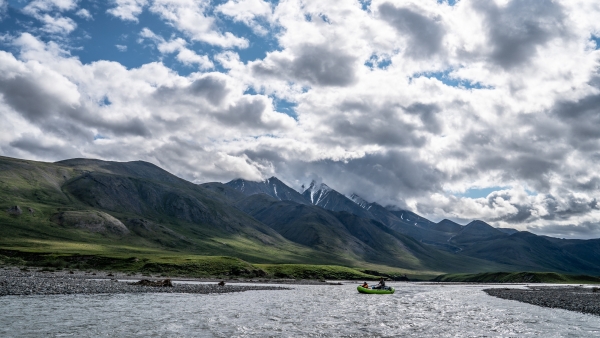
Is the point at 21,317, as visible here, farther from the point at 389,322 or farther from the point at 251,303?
the point at 389,322

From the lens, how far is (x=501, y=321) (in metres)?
54.4

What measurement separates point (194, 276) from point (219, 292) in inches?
2384

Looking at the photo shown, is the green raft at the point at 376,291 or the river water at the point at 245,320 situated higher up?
the river water at the point at 245,320

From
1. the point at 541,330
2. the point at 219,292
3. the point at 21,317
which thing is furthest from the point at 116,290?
the point at 541,330

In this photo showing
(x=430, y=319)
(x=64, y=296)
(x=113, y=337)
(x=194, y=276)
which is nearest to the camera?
(x=113, y=337)

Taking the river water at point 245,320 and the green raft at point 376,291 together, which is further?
the green raft at point 376,291

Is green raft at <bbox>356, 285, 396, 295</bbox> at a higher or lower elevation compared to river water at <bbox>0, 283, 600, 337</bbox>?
lower

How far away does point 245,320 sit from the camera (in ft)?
160

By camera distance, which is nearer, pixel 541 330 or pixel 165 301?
pixel 541 330

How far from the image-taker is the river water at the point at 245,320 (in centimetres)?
3956

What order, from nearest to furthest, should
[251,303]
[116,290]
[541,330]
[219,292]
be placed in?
[541,330], [251,303], [116,290], [219,292]

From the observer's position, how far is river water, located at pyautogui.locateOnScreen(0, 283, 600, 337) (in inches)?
1558

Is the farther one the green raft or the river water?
the green raft

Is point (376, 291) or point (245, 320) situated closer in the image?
point (245, 320)
